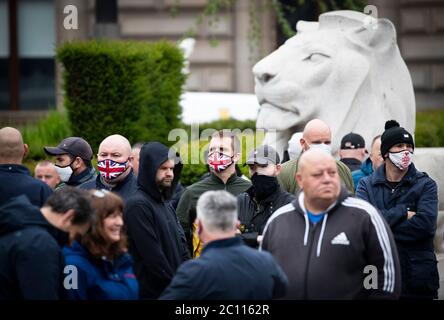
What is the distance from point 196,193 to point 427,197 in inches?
75.8

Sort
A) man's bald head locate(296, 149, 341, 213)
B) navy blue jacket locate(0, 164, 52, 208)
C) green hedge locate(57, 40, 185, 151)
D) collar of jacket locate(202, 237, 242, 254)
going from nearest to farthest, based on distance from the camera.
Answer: collar of jacket locate(202, 237, 242, 254) < man's bald head locate(296, 149, 341, 213) < navy blue jacket locate(0, 164, 52, 208) < green hedge locate(57, 40, 185, 151)

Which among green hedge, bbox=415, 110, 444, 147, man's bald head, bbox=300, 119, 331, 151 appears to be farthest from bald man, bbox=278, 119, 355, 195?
green hedge, bbox=415, 110, 444, 147

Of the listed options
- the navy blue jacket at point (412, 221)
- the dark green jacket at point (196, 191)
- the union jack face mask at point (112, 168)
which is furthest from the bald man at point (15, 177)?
the navy blue jacket at point (412, 221)

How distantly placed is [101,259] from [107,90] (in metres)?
8.19

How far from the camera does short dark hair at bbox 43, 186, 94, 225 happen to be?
23.0 feet

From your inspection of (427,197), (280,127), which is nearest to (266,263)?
(427,197)

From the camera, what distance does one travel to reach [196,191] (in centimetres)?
1012

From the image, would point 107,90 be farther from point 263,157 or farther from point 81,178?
point 263,157

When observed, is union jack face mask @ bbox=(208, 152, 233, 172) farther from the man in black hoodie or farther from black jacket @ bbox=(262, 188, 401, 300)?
the man in black hoodie

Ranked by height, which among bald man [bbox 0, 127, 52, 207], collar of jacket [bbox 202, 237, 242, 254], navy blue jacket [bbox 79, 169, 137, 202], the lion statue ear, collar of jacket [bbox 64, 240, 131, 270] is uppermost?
the lion statue ear

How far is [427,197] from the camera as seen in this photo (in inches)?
369

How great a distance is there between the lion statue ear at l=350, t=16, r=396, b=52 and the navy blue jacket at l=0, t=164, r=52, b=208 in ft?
18.6

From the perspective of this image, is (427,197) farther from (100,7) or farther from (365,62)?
(100,7)

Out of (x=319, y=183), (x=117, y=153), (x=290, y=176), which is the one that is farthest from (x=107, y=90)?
(x=319, y=183)
